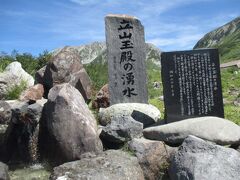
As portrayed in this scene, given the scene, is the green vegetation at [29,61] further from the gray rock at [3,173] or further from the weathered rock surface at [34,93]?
the gray rock at [3,173]

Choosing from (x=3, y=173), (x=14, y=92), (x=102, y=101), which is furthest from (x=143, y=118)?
(x=14, y=92)

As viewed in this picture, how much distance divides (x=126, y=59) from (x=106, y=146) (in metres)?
3.95

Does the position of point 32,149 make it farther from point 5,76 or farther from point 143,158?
point 5,76

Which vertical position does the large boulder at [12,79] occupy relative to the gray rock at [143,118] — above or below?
above

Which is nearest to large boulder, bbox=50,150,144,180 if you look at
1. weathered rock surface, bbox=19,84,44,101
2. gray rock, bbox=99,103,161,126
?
gray rock, bbox=99,103,161,126

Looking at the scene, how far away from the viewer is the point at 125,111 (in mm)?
12625

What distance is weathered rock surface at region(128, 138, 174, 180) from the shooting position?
31.3ft

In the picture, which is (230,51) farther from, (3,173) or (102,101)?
(3,173)

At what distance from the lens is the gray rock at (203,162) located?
852 cm

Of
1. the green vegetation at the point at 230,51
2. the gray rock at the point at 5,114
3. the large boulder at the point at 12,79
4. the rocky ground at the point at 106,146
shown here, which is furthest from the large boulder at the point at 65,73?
the green vegetation at the point at 230,51

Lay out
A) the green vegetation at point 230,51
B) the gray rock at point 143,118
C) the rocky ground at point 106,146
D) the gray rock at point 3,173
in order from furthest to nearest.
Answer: the green vegetation at point 230,51 → the gray rock at point 143,118 → the gray rock at point 3,173 → the rocky ground at point 106,146

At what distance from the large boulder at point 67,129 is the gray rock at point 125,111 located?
2201mm

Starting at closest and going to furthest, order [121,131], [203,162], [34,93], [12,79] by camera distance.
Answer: [203,162] < [121,131] < [34,93] < [12,79]

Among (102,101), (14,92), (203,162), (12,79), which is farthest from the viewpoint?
(12,79)
